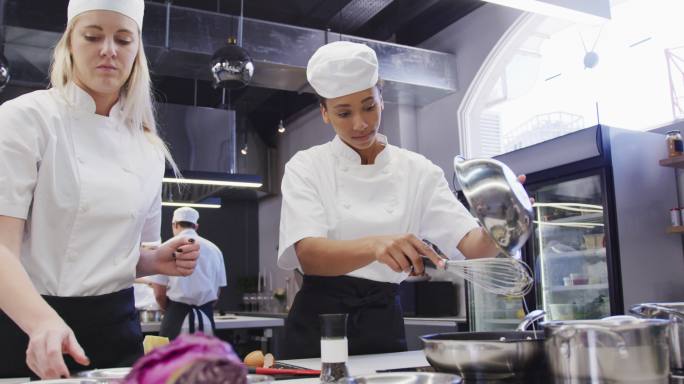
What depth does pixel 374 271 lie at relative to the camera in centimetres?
155

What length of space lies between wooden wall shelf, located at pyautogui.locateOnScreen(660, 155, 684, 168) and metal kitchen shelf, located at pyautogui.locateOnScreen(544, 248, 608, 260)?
591 mm

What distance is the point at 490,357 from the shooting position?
2.93 feet

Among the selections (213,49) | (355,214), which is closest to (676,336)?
(355,214)

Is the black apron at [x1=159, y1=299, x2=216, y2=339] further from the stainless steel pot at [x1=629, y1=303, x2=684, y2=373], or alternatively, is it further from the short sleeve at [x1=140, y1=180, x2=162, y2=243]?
the stainless steel pot at [x1=629, y1=303, x2=684, y2=373]

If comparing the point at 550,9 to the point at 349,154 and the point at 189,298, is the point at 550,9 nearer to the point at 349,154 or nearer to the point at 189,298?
the point at 349,154

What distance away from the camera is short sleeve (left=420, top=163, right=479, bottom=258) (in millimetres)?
1707

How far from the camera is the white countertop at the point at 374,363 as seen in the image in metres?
1.09

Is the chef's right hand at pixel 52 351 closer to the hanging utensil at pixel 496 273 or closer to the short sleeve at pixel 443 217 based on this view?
the hanging utensil at pixel 496 273

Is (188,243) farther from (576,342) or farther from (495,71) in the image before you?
(495,71)

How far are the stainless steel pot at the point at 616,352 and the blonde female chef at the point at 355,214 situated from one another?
23.1 inches

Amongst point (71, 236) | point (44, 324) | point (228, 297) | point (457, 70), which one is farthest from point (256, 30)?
point (228, 297)

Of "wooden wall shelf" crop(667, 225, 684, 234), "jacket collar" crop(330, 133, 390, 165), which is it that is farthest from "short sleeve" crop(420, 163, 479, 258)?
"wooden wall shelf" crop(667, 225, 684, 234)

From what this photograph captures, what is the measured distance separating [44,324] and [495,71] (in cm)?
432

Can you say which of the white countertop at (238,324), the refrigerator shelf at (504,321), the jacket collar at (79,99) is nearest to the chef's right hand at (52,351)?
the jacket collar at (79,99)
